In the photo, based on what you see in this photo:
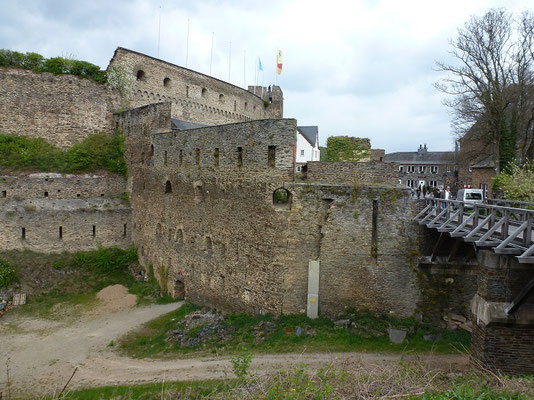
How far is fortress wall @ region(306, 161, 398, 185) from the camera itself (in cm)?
1428

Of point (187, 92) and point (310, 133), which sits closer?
point (187, 92)

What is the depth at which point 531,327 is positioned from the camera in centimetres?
1001

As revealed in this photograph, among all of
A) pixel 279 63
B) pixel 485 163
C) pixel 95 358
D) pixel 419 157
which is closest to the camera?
pixel 95 358

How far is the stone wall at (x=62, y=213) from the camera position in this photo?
22.2m

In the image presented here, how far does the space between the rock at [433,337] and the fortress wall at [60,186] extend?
20.9m

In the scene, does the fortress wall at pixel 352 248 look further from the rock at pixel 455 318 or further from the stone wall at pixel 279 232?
the rock at pixel 455 318

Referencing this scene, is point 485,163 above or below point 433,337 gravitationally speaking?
above

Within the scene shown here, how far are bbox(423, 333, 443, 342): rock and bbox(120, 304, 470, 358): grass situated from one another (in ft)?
0.37

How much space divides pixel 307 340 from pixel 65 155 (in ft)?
69.1

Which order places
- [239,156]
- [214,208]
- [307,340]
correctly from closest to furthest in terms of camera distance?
[307,340], [239,156], [214,208]

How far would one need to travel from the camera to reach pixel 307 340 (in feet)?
42.9

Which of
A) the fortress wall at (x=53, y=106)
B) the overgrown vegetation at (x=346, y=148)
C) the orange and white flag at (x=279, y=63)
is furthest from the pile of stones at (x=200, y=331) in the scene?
the orange and white flag at (x=279, y=63)

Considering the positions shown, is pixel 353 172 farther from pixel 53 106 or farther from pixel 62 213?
pixel 53 106

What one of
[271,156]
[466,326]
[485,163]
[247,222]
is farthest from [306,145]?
[466,326]
